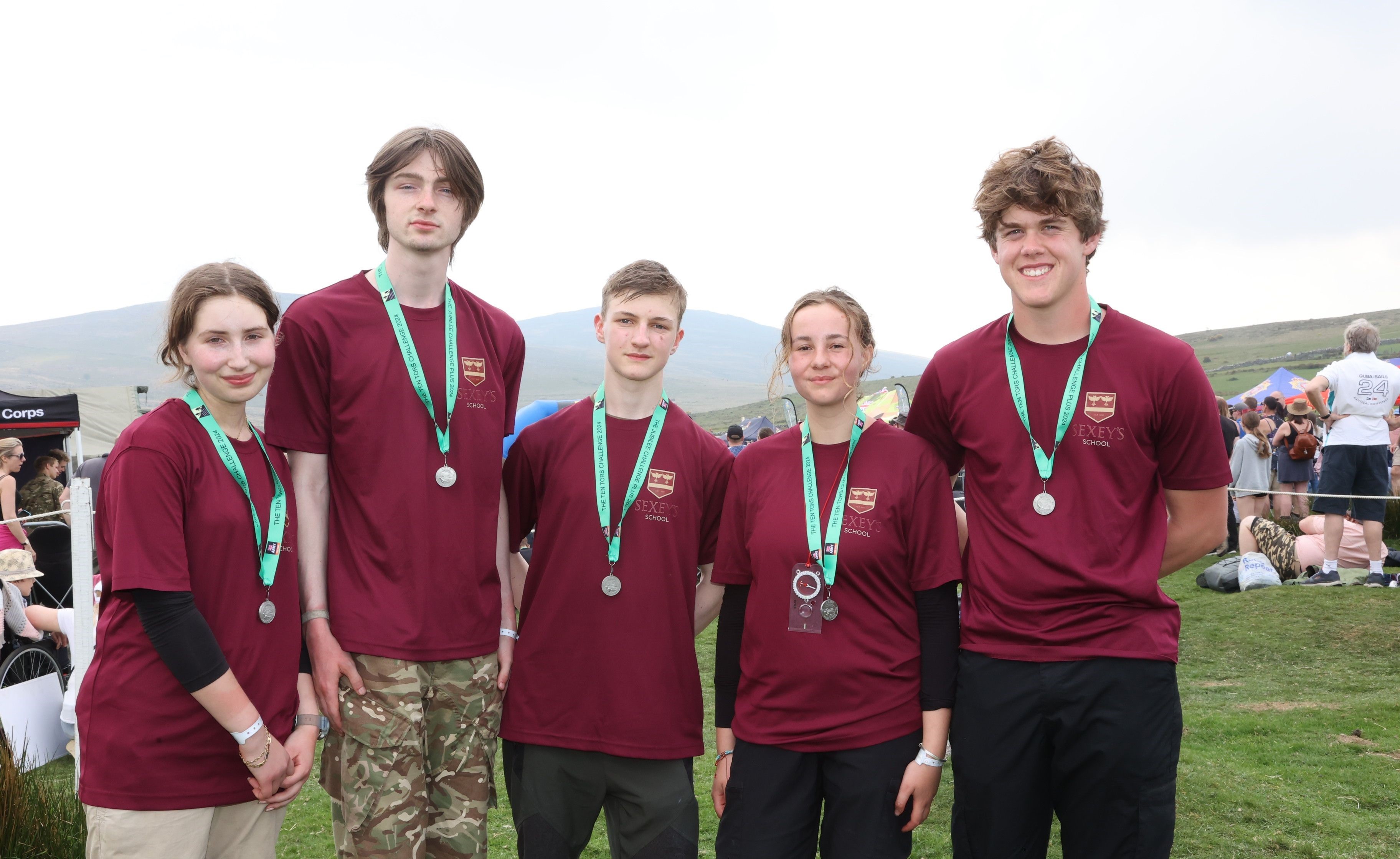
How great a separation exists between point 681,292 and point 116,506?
1.69 m

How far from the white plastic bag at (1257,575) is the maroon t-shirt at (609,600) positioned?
9286mm

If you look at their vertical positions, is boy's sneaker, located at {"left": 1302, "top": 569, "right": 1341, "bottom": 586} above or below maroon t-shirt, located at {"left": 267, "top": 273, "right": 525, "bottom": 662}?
below

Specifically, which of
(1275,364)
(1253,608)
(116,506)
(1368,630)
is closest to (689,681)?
(116,506)

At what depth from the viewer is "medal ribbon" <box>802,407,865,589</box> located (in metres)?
2.68

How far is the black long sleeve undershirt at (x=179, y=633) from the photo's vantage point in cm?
230

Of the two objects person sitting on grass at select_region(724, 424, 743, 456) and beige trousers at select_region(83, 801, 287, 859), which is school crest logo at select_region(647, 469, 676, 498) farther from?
person sitting on grass at select_region(724, 424, 743, 456)

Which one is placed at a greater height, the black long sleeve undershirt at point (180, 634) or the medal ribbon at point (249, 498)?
the medal ribbon at point (249, 498)

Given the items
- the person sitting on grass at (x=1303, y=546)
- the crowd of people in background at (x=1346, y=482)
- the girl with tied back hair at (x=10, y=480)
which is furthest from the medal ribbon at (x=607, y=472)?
the person sitting on grass at (x=1303, y=546)

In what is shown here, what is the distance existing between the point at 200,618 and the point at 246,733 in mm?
317

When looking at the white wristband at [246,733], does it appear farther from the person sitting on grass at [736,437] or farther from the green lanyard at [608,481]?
the person sitting on grass at [736,437]

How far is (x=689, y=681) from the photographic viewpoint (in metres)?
2.88

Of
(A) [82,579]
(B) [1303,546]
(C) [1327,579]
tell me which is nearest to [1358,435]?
(C) [1327,579]

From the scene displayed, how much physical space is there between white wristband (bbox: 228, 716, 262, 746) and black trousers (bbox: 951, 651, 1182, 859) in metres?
1.83

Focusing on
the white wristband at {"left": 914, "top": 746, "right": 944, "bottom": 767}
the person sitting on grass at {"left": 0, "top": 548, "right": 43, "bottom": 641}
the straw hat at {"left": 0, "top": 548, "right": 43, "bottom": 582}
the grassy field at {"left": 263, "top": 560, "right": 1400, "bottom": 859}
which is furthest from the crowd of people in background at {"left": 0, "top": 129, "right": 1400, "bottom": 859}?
the straw hat at {"left": 0, "top": 548, "right": 43, "bottom": 582}
